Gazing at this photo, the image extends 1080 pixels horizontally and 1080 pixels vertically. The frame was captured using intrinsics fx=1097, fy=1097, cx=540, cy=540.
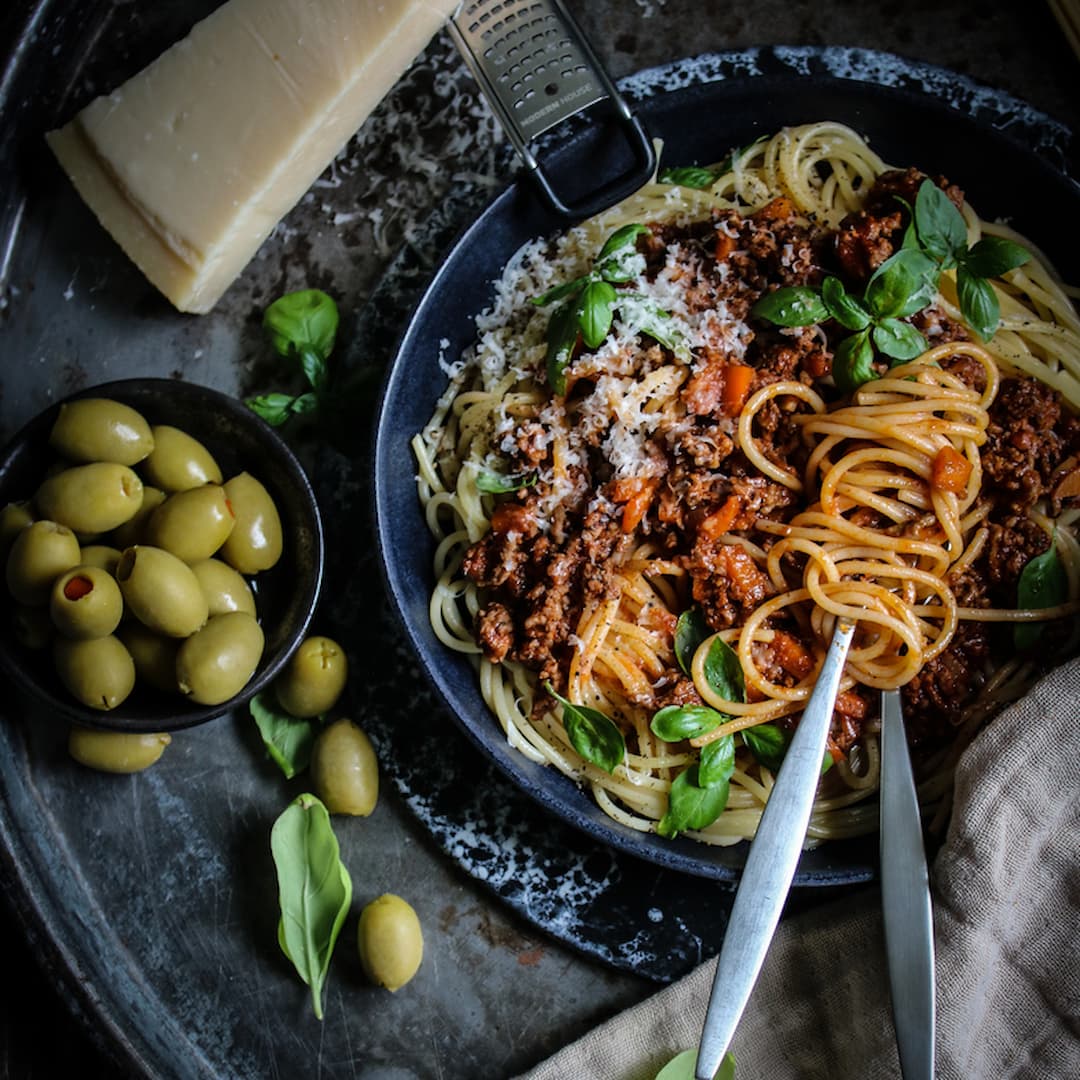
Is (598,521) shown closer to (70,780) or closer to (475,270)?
(475,270)

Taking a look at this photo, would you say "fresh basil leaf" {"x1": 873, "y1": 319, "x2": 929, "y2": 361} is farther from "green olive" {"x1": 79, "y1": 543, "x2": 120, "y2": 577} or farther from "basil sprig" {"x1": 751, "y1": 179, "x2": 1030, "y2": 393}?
"green olive" {"x1": 79, "y1": 543, "x2": 120, "y2": 577}

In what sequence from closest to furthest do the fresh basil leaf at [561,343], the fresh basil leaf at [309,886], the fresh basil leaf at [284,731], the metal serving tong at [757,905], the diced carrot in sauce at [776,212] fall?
the metal serving tong at [757,905]
the fresh basil leaf at [561,343]
the diced carrot in sauce at [776,212]
the fresh basil leaf at [309,886]
the fresh basil leaf at [284,731]

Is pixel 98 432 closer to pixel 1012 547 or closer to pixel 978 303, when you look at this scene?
pixel 978 303

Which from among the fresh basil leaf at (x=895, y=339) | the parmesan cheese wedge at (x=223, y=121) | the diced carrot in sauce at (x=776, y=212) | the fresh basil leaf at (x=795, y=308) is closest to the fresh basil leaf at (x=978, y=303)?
the fresh basil leaf at (x=895, y=339)

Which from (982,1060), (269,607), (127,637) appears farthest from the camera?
(269,607)

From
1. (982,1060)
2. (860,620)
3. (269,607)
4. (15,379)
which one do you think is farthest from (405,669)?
(982,1060)

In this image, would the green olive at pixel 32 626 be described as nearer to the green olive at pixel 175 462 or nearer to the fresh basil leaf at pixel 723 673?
the green olive at pixel 175 462
